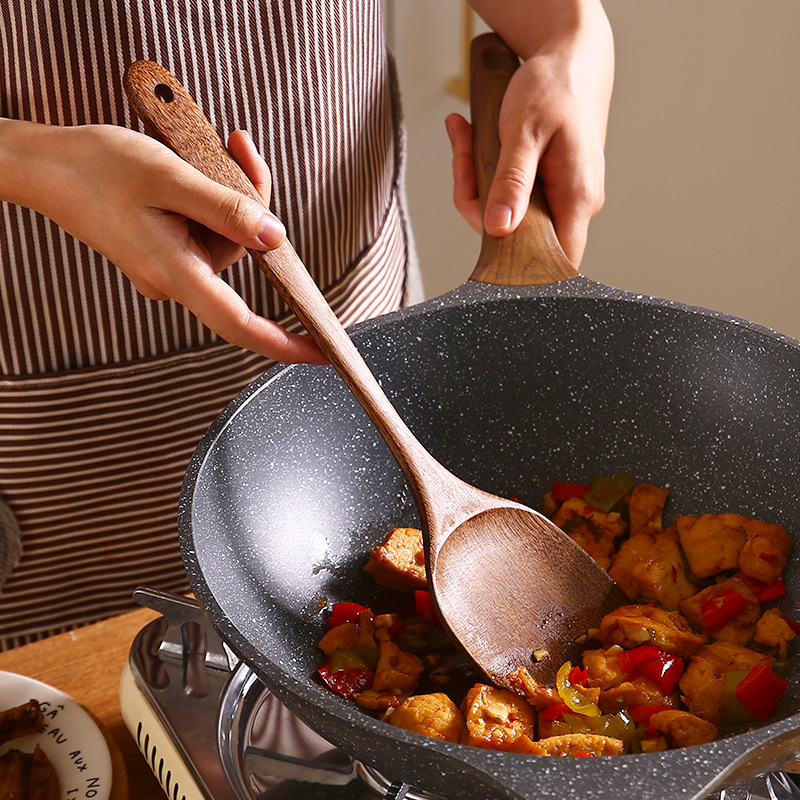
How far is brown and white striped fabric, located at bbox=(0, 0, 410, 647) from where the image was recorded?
885 millimetres

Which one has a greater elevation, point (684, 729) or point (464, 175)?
point (464, 175)

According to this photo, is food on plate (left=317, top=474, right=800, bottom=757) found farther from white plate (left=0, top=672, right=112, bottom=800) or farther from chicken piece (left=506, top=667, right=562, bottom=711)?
white plate (left=0, top=672, right=112, bottom=800)

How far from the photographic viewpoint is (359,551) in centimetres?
87

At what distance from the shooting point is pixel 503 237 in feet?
2.93

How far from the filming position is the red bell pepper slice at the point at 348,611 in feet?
2.54

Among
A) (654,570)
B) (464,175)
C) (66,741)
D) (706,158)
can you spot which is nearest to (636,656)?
(654,570)

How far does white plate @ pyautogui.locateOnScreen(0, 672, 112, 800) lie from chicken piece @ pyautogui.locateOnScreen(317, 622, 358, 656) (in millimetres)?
181

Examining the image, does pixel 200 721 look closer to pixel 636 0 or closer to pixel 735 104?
pixel 735 104

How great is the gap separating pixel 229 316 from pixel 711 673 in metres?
0.45

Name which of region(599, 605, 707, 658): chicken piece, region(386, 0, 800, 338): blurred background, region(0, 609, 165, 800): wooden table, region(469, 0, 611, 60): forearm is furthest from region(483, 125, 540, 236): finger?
region(386, 0, 800, 338): blurred background

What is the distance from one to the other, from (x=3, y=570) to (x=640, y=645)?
0.71 m

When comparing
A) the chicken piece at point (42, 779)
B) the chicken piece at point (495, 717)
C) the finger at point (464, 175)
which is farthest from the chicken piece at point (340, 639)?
the finger at point (464, 175)

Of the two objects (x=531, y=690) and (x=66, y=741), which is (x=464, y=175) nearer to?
(x=531, y=690)

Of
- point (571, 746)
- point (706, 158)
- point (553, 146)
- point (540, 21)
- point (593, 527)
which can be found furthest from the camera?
point (706, 158)
